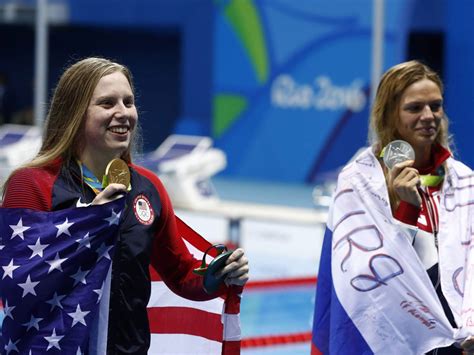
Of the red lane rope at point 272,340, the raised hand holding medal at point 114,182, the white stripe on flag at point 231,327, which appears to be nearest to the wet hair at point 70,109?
the raised hand holding medal at point 114,182

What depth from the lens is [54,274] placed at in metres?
3.07

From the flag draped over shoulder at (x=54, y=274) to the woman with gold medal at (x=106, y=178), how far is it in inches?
1.7

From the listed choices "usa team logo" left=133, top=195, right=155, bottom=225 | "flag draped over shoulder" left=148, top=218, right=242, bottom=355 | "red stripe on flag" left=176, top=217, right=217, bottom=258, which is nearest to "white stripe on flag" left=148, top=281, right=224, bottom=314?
"flag draped over shoulder" left=148, top=218, right=242, bottom=355

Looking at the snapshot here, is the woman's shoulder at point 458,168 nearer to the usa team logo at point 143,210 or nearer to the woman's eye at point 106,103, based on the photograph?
the usa team logo at point 143,210

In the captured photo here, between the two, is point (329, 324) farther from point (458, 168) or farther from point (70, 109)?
point (70, 109)

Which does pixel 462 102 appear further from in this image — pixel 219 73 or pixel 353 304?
pixel 219 73

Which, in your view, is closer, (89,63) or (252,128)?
(89,63)

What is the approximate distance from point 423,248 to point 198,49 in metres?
19.0

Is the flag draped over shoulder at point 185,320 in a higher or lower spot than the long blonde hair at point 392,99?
lower

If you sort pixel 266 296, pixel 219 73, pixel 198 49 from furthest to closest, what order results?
1. pixel 198 49
2. pixel 219 73
3. pixel 266 296

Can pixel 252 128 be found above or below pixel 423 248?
below

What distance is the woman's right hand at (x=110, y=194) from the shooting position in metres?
3.11

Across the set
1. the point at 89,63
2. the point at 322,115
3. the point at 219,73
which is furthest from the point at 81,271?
the point at 219,73

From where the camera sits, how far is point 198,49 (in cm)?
2259
